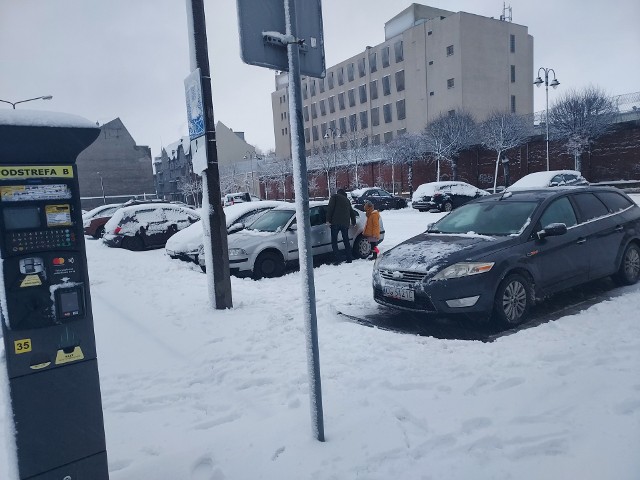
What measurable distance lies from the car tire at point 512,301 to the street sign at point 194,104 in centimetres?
413

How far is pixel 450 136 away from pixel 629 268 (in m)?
29.7

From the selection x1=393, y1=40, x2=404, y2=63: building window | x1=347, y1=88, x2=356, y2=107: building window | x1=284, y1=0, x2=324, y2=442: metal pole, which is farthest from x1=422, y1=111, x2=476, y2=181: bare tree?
x1=284, y1=0, x2=324, y2=442: metal pole

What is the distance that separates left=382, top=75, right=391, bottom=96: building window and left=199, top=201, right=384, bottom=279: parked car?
51202mm

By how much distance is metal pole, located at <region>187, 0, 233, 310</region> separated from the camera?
5.82 m

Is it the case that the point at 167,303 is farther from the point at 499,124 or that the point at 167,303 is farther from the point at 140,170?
the point at 140,170

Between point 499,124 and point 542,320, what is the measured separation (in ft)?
101

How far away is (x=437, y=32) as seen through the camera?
165 feet

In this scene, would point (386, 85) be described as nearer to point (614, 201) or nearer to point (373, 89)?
point (373, 89)

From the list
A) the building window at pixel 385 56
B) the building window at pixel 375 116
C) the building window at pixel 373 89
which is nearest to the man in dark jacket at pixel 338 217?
the building window at pixel 375 116

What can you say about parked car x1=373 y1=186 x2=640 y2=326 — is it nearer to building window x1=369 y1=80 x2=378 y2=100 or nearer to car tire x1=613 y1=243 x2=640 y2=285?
car tire x1=613 y1=243 x2=640 y2=285

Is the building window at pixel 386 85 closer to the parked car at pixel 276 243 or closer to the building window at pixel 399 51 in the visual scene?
the building window at pixel 399 51

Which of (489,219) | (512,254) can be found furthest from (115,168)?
(512,254)

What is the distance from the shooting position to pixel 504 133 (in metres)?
32.8

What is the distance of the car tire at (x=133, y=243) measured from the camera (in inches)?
567
